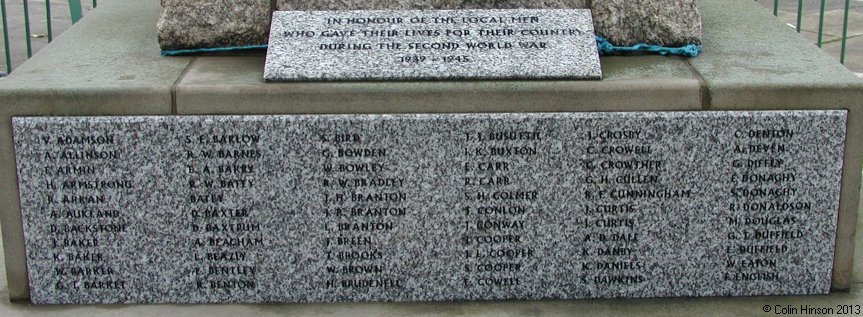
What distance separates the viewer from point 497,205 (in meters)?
4.54

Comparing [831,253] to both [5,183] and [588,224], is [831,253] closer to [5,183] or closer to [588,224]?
[588,224]

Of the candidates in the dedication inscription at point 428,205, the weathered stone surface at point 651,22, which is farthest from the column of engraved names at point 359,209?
the weathered stone surface at point 651,22

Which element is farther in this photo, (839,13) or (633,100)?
→ (839,13)

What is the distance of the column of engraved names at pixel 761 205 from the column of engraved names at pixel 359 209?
1349mm

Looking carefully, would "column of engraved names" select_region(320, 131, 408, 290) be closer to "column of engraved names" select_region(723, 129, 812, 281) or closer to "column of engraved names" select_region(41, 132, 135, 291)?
"column of engraved names" select_region(41, 132, 135, 291)

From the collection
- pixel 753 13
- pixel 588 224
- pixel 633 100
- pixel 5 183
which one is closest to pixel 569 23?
pixel 633 100

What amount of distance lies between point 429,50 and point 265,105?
28.6 inches

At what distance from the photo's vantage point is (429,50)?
463cm

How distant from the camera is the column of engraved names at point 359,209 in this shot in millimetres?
4449

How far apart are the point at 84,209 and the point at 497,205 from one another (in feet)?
5.48

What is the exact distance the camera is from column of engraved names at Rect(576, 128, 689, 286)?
445cm

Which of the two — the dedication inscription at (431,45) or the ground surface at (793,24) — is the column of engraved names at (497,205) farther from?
the ground surface at (793,24)

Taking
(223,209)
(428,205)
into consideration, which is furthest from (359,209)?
(223,209)

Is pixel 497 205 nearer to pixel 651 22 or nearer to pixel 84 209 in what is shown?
pixel 651 22
